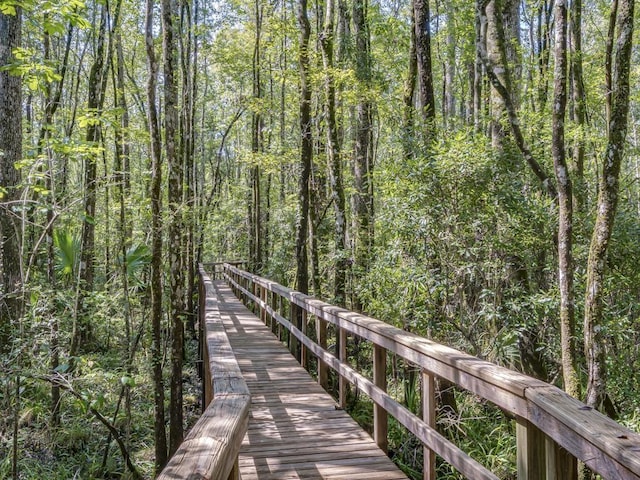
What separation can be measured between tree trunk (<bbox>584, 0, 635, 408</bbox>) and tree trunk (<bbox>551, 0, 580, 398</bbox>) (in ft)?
0.69

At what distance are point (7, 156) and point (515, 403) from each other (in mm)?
8064

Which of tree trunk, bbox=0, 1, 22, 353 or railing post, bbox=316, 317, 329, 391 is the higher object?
tree trunk, bbox=0, 1, 22, 353

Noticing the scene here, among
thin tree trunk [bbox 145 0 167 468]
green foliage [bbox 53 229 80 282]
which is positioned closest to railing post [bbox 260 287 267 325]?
thin tree trunk [bbox 145 0 167 468]

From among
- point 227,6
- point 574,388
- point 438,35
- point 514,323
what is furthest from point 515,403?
point 227,6

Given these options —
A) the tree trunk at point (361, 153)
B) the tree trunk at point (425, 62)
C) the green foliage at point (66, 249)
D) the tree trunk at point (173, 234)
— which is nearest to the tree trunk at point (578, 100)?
the tree trunk at point (425, 62)

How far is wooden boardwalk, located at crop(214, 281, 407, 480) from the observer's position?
3.50 m

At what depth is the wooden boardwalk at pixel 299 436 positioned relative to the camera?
3502mm

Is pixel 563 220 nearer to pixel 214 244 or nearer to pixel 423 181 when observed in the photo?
pixel 423 181

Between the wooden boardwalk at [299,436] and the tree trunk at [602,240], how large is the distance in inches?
93.8

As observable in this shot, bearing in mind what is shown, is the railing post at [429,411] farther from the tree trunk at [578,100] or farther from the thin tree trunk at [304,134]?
the thin tree trunk at [304,134]

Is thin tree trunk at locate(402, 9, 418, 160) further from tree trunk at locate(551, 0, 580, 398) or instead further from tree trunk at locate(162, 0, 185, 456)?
tree trunk at locate(162, 0, 185, 456)

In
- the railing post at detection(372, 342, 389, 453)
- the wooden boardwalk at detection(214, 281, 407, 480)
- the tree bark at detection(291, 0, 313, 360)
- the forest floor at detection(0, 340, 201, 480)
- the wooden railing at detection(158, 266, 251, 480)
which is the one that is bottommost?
the forest floor at detection(0, 340, 201, 480)

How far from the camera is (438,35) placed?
19.1m

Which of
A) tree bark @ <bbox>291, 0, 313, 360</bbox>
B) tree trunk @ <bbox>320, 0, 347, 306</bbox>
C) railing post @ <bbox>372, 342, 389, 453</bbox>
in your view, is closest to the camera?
railing post @ <bbox>372, 342, 389, 453</bbox>
